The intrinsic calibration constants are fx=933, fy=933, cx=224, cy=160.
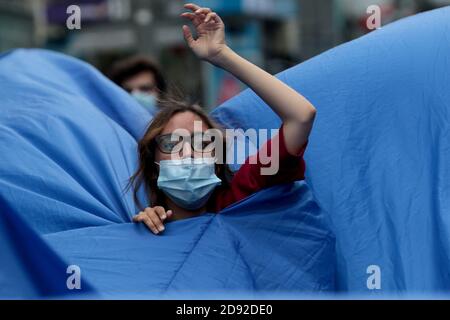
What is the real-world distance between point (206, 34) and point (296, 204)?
558 millimetres

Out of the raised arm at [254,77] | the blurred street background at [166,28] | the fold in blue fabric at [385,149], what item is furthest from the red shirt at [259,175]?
the blurred street background at [166,28]

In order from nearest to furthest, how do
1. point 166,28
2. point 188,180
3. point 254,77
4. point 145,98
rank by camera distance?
point 254,77, point 188,180, point 145,98, point 166,28

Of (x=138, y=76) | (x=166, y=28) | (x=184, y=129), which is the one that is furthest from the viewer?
(x=166, y=28)

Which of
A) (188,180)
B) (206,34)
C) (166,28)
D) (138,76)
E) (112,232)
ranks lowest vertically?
(112,232)

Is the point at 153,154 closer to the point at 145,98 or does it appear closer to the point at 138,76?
the point at 145,98

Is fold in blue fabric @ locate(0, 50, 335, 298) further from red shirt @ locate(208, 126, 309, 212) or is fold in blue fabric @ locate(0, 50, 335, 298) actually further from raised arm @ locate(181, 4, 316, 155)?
raised arm @ locate(181, 4, 316, 155)

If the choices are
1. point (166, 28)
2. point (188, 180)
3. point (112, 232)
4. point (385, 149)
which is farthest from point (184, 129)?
point (166, 28)

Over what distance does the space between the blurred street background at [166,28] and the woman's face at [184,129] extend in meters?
9.47

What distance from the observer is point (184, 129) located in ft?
8.84

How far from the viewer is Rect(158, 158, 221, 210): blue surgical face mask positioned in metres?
2.60

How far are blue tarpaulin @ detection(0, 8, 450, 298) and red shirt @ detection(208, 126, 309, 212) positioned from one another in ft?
0.14

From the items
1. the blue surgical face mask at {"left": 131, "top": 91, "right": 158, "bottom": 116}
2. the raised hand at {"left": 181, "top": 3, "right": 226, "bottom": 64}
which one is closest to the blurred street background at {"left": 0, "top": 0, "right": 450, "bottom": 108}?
the blue surgical face mask at {"left": 131, "top": 91, "right": 158, "bottom": 116}

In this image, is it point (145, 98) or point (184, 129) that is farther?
point (145, 98)

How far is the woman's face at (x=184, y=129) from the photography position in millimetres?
2646
